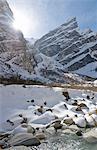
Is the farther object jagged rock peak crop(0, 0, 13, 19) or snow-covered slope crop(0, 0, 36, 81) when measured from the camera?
jagged rock peak crop(0, 0, 13, 19)

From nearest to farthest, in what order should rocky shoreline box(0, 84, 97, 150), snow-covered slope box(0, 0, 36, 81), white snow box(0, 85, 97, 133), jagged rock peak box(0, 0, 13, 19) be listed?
rocky shoreline box(0, 84, 97, 150), white snow box(0, 85, 97, 133), snow-covered slope box(0, 0, 36, 81), jagged rock peak box(0, 0, 13, 19)

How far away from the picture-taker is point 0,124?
2148 centimetres

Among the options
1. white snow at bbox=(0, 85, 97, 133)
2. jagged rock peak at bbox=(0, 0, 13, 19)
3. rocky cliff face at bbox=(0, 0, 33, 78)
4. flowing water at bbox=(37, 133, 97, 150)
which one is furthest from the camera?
jagged rock peak at bbox=(0, 0, 13, 19)

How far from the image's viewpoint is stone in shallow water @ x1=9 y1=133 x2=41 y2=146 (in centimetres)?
1708

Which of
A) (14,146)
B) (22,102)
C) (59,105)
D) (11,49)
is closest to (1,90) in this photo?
(22,102)

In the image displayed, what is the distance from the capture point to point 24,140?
17281mm

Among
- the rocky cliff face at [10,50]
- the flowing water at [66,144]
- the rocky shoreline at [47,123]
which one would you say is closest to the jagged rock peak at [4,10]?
the rocky cliff face at [10,50]

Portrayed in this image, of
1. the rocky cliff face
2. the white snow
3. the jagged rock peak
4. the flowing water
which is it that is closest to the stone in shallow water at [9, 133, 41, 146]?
the flowing water

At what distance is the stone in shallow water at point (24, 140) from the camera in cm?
1708

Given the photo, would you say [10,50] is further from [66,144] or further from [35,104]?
[66,144]

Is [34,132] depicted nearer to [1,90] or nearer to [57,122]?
[57,122]

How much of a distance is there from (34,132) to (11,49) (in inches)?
1983

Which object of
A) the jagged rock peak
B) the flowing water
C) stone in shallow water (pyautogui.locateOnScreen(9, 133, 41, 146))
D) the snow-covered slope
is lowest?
the flowing water

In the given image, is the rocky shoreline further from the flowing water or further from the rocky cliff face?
the rocky cliff face
